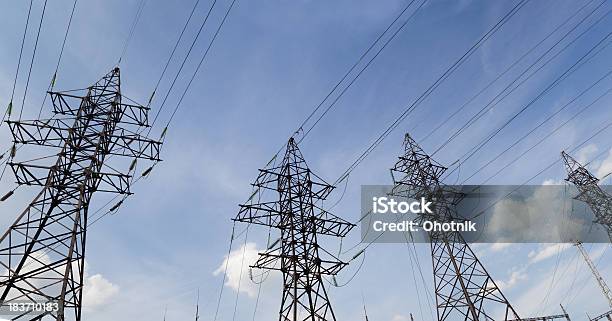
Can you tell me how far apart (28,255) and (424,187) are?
22297mm

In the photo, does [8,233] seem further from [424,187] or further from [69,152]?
[424,187]

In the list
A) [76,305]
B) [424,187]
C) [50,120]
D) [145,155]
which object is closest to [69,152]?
[50,120]

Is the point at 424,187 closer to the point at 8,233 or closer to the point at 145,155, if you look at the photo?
the point at 145,155

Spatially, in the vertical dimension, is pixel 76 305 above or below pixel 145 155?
below

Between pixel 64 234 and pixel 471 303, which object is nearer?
pixel 64 234

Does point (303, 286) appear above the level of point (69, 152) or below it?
below

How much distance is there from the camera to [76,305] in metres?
12.7

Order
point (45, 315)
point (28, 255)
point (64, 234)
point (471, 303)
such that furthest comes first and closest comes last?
point (471, 303), point (64, 234), point (28, 255), point (45, 315)

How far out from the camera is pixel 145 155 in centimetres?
1714

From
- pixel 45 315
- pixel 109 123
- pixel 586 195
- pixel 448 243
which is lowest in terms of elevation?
pixel 45 315

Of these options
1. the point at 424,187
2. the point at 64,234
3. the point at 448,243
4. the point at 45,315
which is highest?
the point at 424,187

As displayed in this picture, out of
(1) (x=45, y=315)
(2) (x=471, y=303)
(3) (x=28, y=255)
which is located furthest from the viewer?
(2) (x=471, y=303)

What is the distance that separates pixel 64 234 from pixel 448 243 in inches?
806

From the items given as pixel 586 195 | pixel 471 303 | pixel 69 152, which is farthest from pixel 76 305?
pixel 586 195
